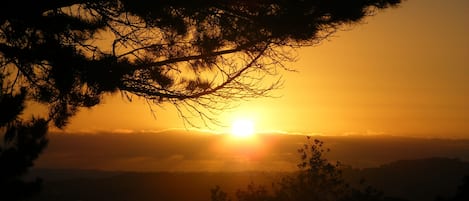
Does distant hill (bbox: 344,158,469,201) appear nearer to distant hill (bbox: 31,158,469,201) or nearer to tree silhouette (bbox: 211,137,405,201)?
distant hill (bbox: 31,158,469,201)

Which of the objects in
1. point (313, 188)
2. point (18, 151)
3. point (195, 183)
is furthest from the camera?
point (195, 183)

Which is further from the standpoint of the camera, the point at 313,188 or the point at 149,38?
the point at 313,188

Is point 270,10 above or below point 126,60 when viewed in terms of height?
above

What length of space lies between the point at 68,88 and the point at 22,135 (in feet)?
2.80

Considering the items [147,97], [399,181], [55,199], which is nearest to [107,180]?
[55,199]

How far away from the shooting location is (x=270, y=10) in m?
7.55

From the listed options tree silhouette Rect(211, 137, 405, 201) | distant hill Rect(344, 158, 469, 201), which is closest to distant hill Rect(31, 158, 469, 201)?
distant hill Rect(344, 158, 469, 201)

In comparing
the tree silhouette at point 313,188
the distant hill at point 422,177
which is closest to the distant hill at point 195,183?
the distant hill at point 422,177

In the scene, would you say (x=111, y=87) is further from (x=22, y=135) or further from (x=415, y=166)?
(x=415, y=166)

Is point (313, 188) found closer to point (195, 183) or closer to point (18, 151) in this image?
point (18, 151)

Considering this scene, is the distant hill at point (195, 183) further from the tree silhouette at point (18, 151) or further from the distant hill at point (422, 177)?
the tree silhouette at point (18, 151)

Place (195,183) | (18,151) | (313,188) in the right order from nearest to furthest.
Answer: (18,151) < (313,188) < (195,183)

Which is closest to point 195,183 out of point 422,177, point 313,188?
point 422,177

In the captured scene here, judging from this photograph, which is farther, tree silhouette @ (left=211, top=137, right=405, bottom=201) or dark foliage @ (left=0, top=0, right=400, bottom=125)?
tree silhouette @ (left=211, top=137, right=405, bottom=201)
